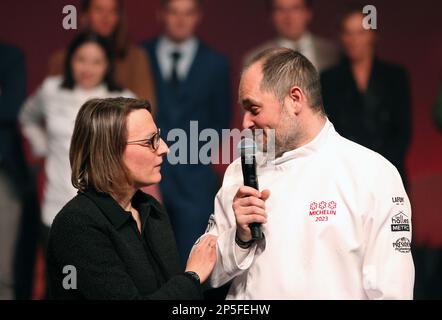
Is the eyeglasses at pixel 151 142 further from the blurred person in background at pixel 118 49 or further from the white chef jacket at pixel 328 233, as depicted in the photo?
the blurred person in background at pixel 118 49

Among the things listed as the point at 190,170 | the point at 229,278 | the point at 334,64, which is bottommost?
the point at 229,278

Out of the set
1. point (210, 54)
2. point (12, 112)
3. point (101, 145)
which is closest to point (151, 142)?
point (101, 145)

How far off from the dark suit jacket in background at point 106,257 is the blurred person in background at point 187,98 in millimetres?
2037

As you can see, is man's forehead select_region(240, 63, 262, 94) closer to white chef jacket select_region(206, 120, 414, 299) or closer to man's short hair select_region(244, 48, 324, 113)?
man's short hair select_region(244, 48, 324, 113)

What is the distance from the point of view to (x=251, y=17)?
15.4 feet

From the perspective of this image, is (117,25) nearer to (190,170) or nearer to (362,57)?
(190,170)

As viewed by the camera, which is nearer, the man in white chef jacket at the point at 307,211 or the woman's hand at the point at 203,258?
the man in white chef jacket at the point at 307,211

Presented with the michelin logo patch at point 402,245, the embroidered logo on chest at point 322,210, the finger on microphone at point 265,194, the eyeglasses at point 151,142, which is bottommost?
the michelin logo patch at point 402,245

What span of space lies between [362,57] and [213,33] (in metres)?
0.81

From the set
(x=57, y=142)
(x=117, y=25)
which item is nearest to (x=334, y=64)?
(x=117, y=25)

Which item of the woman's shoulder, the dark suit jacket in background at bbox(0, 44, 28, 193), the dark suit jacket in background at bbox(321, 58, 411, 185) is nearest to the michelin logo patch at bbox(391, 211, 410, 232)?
the woman's shoulder

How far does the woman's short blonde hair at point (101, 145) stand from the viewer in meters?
2.42

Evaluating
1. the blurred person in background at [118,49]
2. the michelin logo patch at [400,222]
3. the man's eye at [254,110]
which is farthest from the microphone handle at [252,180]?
the blurred person in background at [118,49]

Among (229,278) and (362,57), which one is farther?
(362,57)
